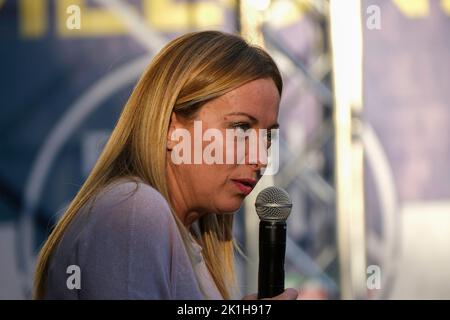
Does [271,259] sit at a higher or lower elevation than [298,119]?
lower

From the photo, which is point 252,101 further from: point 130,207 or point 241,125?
point 130,207

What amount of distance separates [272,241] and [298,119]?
2.59 metres

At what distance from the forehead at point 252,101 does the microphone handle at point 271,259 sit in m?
0.23

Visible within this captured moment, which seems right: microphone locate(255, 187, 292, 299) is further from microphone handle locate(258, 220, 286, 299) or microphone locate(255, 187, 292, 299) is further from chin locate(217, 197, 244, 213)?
chin locate(217, 197, 244, 213)

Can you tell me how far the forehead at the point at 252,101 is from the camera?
5.26ft

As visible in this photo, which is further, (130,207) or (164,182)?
(164,182)

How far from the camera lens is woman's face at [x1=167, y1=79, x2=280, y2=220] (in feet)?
5.27

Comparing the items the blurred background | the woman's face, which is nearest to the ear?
the woman's face

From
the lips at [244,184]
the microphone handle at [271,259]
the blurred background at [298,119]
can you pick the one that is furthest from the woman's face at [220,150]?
the blurred background at [298,119]

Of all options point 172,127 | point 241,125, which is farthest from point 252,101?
point 172,127

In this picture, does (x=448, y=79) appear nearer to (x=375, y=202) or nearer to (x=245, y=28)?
(x=375, y=202)

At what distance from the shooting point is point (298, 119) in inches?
167
